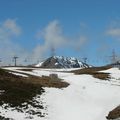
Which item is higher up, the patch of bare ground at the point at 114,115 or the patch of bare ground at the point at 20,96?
the patch of bare ground at the point at 20,96

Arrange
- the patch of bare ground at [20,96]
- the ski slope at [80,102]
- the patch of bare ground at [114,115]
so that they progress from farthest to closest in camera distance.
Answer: the ski slope at [80,102] < the patch of bare ground at [20,96] < the patch of bare ground at [114,115]

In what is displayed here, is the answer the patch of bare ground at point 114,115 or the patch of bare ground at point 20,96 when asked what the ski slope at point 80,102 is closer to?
the patch of bare ground at point 114,115

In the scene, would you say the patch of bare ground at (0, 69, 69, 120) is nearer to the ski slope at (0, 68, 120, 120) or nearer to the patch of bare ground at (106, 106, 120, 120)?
the ski slope at (0, 68, 120, 120)

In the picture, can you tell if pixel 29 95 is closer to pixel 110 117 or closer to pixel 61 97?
pixel 61 97

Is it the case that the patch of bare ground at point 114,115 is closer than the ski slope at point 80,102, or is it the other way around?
the patch of bare ground at point 114,115

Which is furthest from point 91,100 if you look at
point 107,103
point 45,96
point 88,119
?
point 88,119

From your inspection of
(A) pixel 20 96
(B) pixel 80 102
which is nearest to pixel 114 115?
(B) pixel 80 102

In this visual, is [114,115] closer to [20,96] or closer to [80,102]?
[80,102]

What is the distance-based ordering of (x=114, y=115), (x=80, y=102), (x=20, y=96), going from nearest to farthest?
(x=114, y=115), (x=20, y=96), (x=80, y=102)

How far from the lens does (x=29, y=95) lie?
58562 mm

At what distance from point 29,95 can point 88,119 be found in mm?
11800

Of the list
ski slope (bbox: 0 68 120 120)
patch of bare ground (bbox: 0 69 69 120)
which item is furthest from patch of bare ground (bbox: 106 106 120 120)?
patch of bare ground (bbox: 0 69 69 120)

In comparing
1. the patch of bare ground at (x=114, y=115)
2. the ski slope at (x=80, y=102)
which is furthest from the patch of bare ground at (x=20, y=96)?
the patch of bare ground at (x=114, y=115)

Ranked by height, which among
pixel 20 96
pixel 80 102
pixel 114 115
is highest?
pixel 20 96
